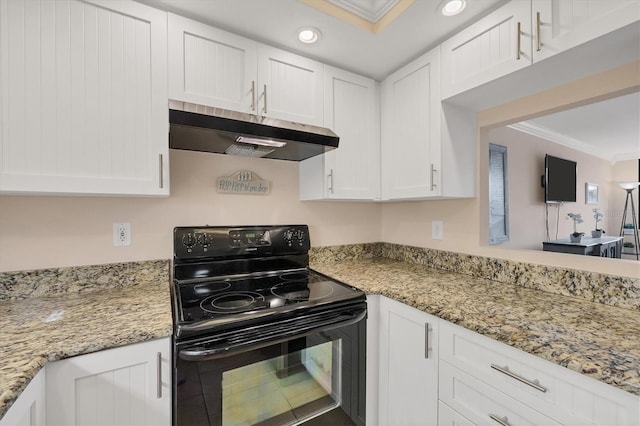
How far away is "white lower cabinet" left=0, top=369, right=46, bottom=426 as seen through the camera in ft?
2.04

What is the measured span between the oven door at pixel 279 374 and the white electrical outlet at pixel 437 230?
2.82 feet

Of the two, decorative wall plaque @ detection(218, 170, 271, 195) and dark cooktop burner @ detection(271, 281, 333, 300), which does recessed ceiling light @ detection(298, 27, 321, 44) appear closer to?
decorative wall plaque @ detection(218, 170, 271, 195)

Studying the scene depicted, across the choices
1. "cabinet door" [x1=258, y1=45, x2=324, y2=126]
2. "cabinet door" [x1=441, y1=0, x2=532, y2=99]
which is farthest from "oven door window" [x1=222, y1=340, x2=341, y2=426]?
"cabinet door" [x1=441, y1=0, x2=532, y2=99]

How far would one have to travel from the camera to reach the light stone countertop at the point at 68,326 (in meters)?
0.71

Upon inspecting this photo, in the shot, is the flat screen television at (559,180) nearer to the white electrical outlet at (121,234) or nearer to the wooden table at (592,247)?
the wooden table at (592,247)

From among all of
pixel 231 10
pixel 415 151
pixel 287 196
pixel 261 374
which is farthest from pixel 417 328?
pixel 231 10

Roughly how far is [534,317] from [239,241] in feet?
4.56

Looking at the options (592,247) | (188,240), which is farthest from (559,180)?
(188,240)

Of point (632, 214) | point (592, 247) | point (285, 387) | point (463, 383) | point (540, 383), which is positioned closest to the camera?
point (540, 383)

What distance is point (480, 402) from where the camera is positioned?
988mm

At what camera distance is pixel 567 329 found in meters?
0.90

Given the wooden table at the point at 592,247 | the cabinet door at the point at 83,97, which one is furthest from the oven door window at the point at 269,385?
the wooden table at the point at 592,247

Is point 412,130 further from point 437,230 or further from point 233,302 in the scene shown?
point 233,302

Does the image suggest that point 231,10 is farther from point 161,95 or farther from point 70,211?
point 70,211
